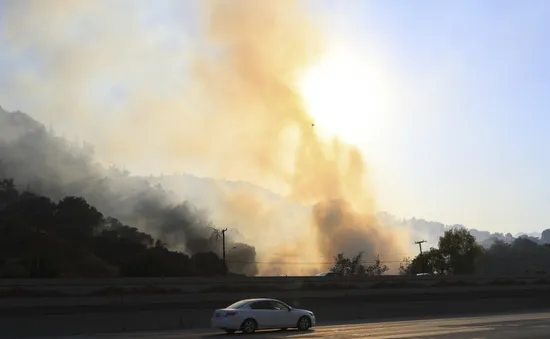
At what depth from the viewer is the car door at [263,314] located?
27031 mm

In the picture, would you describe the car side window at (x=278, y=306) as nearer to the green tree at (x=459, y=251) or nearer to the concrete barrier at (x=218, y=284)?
the concrete barrier at (x=218, y=284)

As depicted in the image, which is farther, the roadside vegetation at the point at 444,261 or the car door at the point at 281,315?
the roadside vegetation at the point at 444,261

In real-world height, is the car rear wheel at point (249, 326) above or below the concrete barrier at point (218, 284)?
below

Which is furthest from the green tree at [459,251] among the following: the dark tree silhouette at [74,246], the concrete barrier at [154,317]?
the concrete barrier at [154,317]

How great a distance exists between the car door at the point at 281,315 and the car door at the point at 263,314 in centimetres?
14

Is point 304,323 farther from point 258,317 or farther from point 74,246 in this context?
point 74,246

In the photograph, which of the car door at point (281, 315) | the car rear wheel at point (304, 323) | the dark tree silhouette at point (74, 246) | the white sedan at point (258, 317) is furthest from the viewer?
the dark tree silhouette at point (74, 246)

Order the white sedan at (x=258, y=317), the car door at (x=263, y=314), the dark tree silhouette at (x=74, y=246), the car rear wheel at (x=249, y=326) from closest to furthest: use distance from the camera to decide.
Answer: the white sedan at (x=258, y=317) < the car rear wheel at (x=249, y=326) < the car door at (x=263, y=314) < the dark tree silhouette at (x=74, y=246)

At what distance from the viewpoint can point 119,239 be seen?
475 ft

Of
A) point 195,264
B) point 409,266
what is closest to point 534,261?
point 409,266

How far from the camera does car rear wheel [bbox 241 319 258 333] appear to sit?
26.6m

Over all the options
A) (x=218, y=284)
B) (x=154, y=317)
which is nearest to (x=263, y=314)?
(x=154, y=317)

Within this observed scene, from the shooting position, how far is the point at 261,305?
90.3 ft

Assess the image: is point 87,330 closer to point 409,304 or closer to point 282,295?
point 409,304
